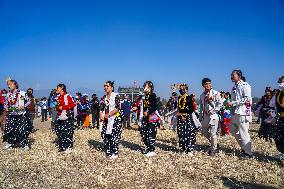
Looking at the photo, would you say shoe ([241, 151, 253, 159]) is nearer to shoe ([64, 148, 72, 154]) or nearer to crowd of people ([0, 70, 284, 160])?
crowd of people ([0, 70, 284, 160])

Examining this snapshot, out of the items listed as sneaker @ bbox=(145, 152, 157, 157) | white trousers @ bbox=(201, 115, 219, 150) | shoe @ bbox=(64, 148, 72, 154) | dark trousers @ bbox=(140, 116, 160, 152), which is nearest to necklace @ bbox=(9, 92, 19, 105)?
shoe @ bbox=(64, 148, 72, 154)

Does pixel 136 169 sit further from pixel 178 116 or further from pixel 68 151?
pixel 68 151

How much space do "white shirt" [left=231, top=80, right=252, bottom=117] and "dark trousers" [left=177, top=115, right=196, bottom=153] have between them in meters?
1.33

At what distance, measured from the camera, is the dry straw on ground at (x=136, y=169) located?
6.55 m

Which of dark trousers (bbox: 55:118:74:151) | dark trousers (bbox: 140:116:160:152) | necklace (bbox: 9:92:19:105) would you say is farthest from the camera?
necklace (bbox: 9:92:19:105)

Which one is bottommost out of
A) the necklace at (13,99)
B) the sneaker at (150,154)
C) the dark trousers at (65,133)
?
the sneaker at (150,154)

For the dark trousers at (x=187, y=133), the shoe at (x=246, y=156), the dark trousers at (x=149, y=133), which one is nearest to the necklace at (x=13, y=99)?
the dark trousers at (x=149, y=133)

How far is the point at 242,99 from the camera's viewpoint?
8.77 m

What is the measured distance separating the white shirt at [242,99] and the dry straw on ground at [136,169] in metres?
1.25

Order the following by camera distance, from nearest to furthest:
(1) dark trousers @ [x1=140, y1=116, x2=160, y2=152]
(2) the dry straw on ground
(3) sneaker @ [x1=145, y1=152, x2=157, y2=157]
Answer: (2) the dry straw on ground, (3) sneaker @ [x1=145, y1=152, x2=157, y2=157], (1) dark trousers @ [x1=140, y1=116, x2=160, y2=152]

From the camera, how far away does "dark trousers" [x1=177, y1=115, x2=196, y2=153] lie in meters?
9.59

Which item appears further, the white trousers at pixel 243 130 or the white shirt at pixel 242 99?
the white trousers at pixel 243 130

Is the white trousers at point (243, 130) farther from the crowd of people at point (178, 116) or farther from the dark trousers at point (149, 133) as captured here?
the dark trousers at point (149, 133)

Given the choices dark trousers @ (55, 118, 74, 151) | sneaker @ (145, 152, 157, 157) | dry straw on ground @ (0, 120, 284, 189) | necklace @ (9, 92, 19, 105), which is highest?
necklace @ (9, 92, 19, 105)
